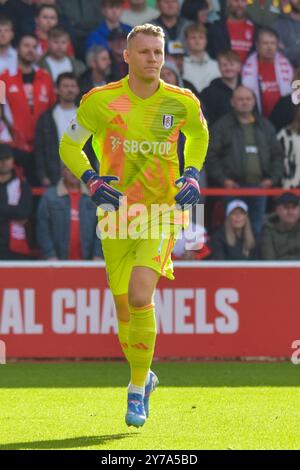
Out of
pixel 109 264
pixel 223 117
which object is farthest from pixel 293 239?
pixel 109 264

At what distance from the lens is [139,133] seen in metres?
7.51

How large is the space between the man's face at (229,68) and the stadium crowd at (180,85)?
1cm

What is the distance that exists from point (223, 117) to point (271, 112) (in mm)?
767

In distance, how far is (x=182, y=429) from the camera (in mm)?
7164

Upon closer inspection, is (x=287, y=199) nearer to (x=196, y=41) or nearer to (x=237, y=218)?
(x=237, y=218)

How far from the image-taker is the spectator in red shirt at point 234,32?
13984 millimetres

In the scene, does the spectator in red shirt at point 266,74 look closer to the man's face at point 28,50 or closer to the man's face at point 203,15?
the man's face at point 203,15

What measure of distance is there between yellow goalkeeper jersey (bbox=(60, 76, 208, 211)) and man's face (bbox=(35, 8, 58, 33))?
626cm

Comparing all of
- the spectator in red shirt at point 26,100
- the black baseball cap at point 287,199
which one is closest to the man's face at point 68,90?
the spectator in red shirt at point 26,100

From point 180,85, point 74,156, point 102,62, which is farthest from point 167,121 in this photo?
point 102,62

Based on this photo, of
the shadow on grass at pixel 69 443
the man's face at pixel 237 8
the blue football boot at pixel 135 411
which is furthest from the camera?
the man's face at pixel 237 8

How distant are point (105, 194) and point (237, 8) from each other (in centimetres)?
720

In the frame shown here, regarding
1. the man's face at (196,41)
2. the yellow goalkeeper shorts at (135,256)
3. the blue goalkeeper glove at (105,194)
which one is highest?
the man's face at (196,41)

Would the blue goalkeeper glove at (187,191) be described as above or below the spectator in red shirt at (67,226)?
above
